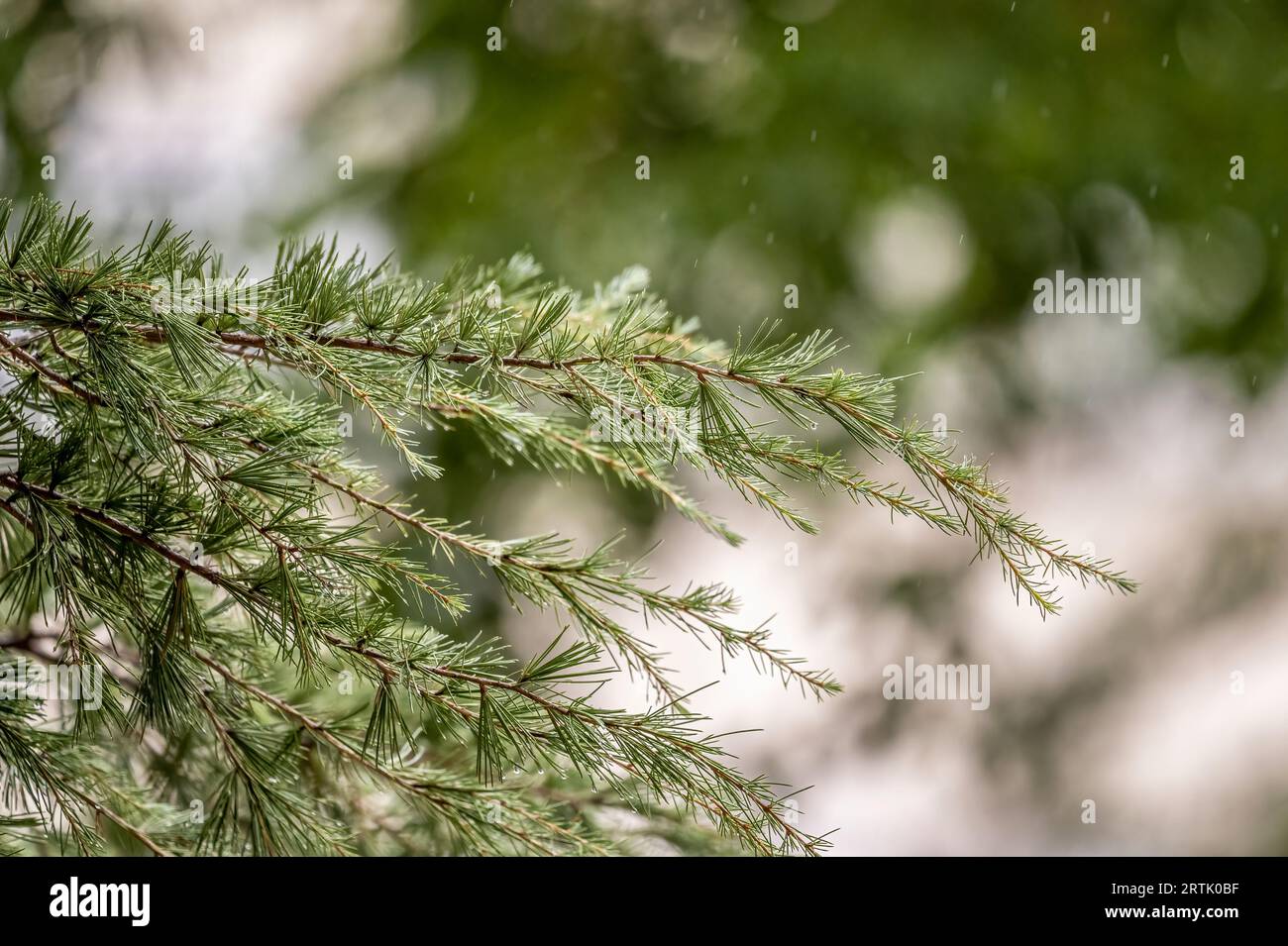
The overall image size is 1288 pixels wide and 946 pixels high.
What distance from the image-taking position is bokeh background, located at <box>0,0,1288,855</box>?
2.39m

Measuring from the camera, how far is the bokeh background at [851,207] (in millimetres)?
2387

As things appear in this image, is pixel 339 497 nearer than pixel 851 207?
Yes

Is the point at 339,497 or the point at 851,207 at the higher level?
the point at 851,207

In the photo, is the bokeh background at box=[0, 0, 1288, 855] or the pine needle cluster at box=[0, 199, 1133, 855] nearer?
the pine needle cluster at box=[0, 199, 1133, 855]

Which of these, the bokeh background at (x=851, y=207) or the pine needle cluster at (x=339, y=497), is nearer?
the pine needle cluster at (x=339, y=497)

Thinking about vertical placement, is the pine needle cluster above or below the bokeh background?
below

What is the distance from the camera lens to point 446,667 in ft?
1.83

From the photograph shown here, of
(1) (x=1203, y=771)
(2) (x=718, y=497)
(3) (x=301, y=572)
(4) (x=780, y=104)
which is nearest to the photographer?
(3) (x=301, y=572)

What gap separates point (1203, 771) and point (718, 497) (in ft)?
5.93

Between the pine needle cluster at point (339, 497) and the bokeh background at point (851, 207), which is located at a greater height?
the bokeh background at point (851, 207)

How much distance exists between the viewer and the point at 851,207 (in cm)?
241

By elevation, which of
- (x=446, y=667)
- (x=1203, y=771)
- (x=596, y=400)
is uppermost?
(x=596, y=400)
